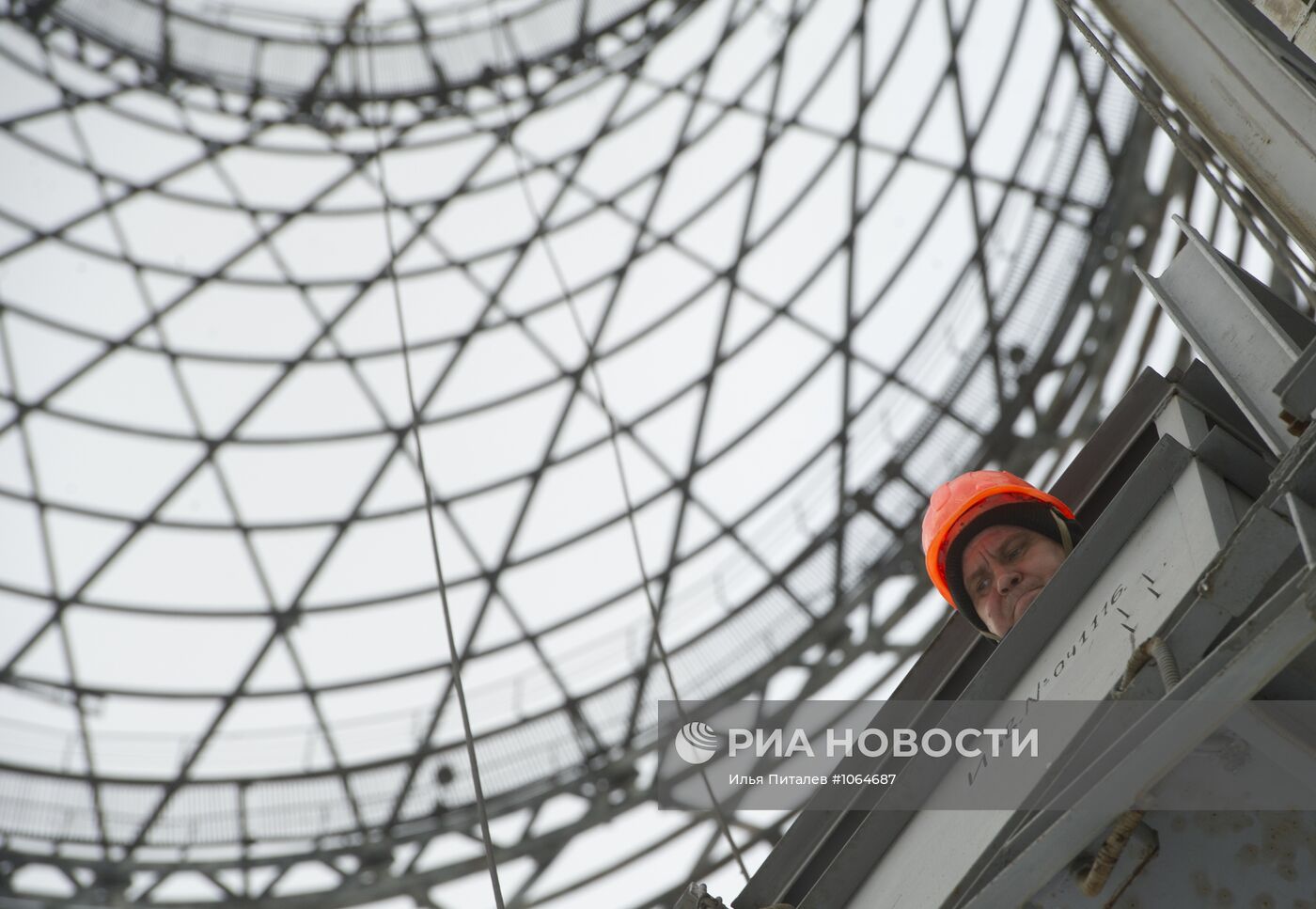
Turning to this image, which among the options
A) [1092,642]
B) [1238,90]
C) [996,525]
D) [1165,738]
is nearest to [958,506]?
[996,525]

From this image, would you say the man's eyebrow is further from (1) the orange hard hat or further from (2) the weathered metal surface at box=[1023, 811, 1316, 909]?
(2) the weathered metal surface at box=[1023, 811, 1316, 909]

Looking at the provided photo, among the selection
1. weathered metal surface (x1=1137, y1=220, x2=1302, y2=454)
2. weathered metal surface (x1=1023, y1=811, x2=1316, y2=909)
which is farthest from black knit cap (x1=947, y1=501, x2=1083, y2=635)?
weathered metal surface (x1=1023, y1=811, x2=1316, y2=909)

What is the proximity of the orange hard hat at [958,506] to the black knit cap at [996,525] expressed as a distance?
0.02 m

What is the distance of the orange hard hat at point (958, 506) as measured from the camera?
6.22 meters

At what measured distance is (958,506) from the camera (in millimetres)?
6375

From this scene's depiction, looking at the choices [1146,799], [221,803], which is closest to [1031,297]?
[221,803]

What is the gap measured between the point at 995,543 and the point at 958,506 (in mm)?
293

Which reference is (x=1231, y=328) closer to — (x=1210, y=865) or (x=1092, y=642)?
(x=1092, y=642)

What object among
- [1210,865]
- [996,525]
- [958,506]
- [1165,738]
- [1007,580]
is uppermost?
[958,506]

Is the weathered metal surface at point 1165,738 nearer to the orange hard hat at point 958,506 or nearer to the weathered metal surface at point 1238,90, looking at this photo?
the weathered metal surface at point 1238,90

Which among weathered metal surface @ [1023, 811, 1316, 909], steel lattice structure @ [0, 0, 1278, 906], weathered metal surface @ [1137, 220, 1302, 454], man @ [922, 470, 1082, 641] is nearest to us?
weathered metal surface @ [1023, 811, 1316, 909]

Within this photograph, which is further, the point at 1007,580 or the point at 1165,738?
the point at 1007,580

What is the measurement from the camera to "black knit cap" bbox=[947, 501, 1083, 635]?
222 inches

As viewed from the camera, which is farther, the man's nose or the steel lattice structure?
the steel lattice structure
